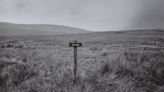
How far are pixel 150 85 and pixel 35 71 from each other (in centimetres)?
449

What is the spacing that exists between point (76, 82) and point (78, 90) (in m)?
Answer: 0.67

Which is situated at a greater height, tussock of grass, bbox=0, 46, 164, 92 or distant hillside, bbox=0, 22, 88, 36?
distant hillside, bbox=0, 22, 88, 36

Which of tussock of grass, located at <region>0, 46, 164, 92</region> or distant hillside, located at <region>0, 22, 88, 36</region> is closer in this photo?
tussock of grass, located at <region>0, 46, 164, 92</region>

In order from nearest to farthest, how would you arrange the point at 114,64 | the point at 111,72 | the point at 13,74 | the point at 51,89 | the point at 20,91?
the point at 20,91 → the point at 51,89 → the point at 13,74 → the point at 111,72 → the point at 114,64

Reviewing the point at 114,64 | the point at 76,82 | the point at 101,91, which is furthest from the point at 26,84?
the point at 114,64

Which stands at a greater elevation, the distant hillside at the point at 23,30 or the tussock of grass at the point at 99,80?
the distant hillside at the point at 23,30

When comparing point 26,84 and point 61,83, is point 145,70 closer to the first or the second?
point 61,83

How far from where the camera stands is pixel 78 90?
3.93 m

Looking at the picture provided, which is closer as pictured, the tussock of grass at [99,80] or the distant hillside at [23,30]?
the tussock of grass at [99,80]

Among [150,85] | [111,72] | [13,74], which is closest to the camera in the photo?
[150,85]

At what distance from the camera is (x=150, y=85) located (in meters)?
4.37

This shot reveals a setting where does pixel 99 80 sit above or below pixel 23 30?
below

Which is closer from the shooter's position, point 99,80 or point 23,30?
point 99,80

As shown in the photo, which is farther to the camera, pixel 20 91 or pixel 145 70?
pixel 145 70
